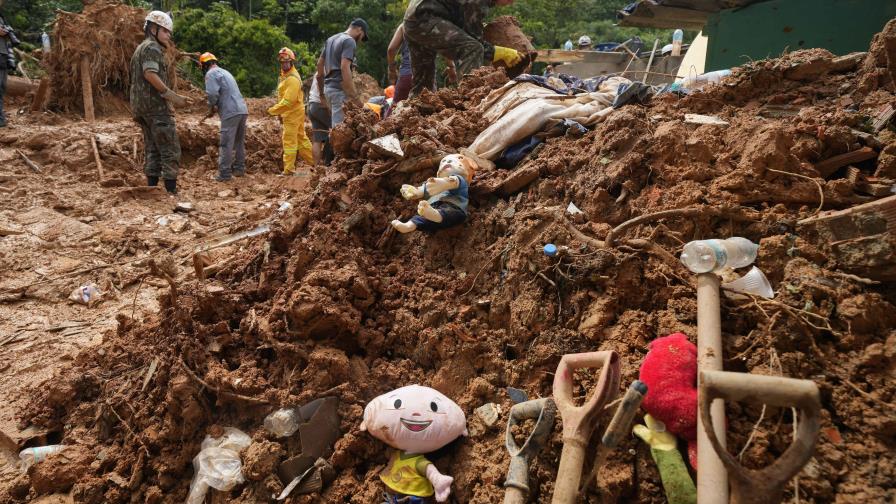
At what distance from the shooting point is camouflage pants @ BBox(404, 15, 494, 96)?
4.72 metres

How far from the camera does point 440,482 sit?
1863 mm

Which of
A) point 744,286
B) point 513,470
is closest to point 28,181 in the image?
point 513,470

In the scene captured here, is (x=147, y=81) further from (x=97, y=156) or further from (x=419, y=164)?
(x=419, y=164)

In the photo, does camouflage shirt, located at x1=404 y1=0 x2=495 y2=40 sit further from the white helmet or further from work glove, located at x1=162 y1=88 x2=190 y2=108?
the white helmet

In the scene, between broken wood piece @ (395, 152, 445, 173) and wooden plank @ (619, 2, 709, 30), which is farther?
wooden plank @ (619, 2, 709, 30)

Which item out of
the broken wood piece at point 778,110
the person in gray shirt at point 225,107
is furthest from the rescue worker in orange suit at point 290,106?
the broken wood piece at point 778,110

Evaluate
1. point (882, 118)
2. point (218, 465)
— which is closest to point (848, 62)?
point (882, 118)

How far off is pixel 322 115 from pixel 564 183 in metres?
5.32

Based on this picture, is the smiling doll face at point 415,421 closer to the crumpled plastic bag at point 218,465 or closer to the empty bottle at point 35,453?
the crumpled plastic bag at point 218,465

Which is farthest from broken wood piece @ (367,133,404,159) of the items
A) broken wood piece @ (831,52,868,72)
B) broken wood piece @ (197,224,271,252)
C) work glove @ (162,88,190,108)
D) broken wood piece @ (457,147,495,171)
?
work glove @ (162,88,190,108)

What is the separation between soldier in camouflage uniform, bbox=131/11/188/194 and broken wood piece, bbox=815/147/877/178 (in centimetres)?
641

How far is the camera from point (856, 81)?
9.10ft

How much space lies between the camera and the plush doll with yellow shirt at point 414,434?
1.91 meters

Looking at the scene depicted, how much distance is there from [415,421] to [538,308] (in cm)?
74
